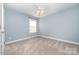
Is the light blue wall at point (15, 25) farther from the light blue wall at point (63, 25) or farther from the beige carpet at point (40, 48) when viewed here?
the light blue wall at point (63, 25)

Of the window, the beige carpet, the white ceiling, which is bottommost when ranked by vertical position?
the beige carpet

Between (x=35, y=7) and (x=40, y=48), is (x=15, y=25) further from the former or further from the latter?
(x=40, y=48)

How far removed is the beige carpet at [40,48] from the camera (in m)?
1.89

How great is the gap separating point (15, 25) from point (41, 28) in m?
0.55

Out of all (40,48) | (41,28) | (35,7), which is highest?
(35,7)

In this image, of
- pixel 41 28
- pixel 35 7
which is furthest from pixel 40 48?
pixel 35 7

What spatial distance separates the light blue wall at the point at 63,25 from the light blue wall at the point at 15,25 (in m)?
0.34

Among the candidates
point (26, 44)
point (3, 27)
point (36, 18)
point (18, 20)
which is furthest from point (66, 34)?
point (3, 27)

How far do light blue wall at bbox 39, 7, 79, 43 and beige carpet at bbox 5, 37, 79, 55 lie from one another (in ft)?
0.55

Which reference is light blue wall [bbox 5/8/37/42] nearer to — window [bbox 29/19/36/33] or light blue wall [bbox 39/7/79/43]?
window [bbox 29/19/36/33]

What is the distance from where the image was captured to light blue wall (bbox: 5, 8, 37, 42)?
1837 millimetres

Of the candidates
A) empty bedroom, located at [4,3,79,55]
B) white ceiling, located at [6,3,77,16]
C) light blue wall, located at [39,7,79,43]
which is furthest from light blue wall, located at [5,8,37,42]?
light blue wall, located at [39,7,79,43]

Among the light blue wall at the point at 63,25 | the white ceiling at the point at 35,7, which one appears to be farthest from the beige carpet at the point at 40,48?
the white ceiling at the point at 35,7

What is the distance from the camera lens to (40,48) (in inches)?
75.7
